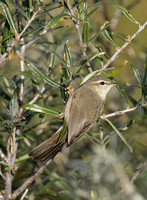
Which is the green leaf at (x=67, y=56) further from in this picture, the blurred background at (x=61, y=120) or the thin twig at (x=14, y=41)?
the thin twig at (x=14, y=41)

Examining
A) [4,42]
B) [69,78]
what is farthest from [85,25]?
[4,42]

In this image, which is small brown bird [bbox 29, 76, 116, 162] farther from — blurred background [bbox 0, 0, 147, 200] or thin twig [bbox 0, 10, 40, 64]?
thin twig [bbox 0, 10, 40, 64]

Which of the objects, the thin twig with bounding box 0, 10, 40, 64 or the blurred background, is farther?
the thin twig with bounding box 0, 10, 40, 64

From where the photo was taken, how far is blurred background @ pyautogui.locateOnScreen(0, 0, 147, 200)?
1.86 metres

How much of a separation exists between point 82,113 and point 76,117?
102mm

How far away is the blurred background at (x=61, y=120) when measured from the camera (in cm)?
186

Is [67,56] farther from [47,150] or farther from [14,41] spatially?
[47,150]

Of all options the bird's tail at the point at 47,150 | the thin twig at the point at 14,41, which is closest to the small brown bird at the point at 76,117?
the bird's tail at the point at 47,150

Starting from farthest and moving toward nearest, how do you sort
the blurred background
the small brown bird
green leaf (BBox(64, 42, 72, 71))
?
1. the small brown bird
2. green leaf (BBox(64, 42, 72, 71))
3. the blurred background

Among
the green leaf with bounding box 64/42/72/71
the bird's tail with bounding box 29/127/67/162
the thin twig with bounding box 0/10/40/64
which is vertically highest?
the thin twig with bounding box 0/10/40/64

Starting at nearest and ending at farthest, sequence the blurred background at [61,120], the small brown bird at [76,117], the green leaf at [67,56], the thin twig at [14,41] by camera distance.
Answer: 1. the blurred background at [61,120]
2. the thin twig at [14,41]
3. the green leaf at [67,56]
4. the small brown bird at [76,117]

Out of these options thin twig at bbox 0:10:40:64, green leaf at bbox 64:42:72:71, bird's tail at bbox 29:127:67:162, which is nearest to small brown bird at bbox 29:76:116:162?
bird's tail at bbox 29:127:67:162

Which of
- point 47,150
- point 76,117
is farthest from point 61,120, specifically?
point 47,150

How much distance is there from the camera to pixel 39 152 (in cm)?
246
